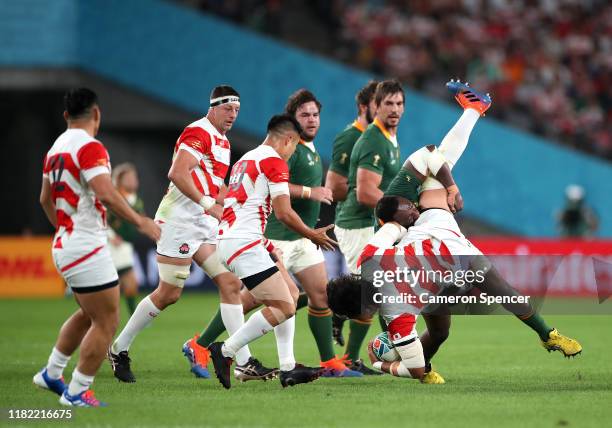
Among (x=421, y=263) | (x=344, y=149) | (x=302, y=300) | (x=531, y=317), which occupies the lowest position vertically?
(x=531, y=317)

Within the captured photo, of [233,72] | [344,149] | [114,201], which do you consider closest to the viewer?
[114,201]

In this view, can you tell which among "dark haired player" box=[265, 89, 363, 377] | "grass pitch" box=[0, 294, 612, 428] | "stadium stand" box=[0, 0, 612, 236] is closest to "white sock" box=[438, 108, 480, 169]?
"dark haired player" box=[265, 89, 363, 377]

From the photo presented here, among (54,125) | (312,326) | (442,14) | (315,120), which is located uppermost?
(442,14)

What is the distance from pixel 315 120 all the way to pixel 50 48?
15.1m

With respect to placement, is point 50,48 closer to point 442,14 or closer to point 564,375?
point 442,14

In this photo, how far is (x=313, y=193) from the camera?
33.9 ft

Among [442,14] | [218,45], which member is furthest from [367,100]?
[442,14]

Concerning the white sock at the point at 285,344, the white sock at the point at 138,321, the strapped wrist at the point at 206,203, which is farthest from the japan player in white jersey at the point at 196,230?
the white sock at the point at 285,344

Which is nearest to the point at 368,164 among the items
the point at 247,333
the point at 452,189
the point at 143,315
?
the point at 452,189

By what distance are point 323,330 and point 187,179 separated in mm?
2031

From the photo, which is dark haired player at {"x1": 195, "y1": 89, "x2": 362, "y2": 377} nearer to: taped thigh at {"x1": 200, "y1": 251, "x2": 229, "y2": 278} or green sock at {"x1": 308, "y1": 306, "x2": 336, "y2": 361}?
green sock at {"x1": 308, "y1": 306, "x2": 336, "y2": 361}

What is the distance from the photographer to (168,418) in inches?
313

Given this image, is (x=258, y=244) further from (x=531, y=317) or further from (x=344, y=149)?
(x=344, y=149)

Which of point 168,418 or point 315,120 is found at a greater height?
point 315,120
